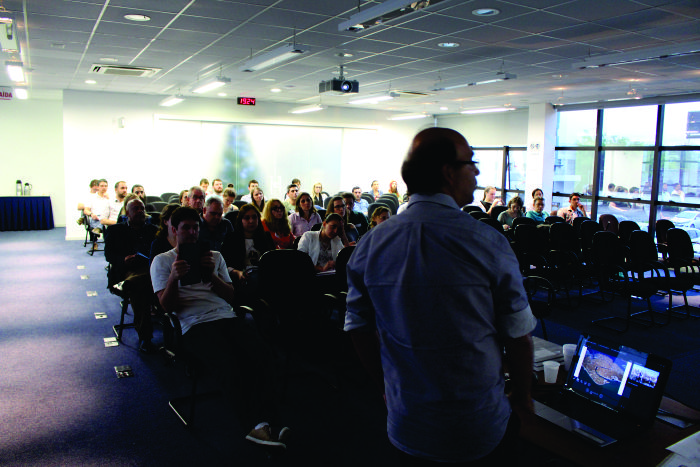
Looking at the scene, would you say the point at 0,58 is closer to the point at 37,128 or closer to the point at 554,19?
the point at 37,128

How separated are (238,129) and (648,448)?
13.3 meters

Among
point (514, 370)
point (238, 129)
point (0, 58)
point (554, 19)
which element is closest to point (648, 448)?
point (514, 370)

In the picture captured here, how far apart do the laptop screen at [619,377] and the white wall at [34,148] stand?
49.7 feet

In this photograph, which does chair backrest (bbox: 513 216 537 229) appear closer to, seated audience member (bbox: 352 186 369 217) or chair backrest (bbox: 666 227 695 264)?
chair backrest (bbox: 666 227 695 264)

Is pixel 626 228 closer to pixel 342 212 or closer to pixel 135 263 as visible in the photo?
pixel 342 212

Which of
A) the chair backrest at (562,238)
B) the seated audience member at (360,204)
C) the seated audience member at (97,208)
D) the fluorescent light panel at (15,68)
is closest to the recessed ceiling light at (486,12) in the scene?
the chair backrest at (562,238)

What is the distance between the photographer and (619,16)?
5.15 meters

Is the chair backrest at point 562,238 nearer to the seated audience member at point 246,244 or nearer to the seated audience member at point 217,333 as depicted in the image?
the seated audience member at point 246,244

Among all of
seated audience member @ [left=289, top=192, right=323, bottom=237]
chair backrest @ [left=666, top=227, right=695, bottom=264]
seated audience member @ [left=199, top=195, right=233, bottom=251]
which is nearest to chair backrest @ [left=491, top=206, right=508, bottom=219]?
chair backrest @ [left=666, top=227, right=695, bottom=264]

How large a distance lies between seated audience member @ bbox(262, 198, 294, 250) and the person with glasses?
4.86 m

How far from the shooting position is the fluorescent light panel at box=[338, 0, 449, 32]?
4173 millimetres

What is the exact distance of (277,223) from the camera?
20.5ft

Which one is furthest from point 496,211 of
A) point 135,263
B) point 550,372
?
point 550,372

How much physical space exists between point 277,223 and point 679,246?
17.2 feet
